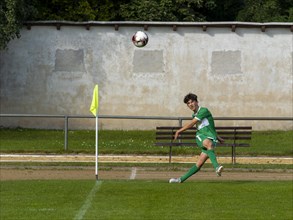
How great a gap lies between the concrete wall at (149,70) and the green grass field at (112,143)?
1.58m

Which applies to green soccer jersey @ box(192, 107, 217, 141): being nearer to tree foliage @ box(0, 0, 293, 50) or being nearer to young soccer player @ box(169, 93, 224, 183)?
young soccer player @ box(169, 93, 224, 183)

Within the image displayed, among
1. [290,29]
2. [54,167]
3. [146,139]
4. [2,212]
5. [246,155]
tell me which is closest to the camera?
[2,212]

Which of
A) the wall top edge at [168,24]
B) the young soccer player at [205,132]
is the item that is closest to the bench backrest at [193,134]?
the young soccer player at [205,132]

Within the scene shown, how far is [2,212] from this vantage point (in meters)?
16.8

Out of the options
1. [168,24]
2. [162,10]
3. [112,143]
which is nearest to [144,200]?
[112,143]

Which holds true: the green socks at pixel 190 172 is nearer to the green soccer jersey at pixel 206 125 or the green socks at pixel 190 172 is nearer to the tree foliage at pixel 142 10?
the green soccer jersey at pixel 206 125

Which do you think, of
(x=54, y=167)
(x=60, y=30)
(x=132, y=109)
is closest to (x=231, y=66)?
(x=132, y=109)

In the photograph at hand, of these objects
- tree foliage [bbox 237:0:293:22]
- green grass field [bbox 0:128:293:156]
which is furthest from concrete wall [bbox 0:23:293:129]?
tree foliage [bbox 237:0:293:22]

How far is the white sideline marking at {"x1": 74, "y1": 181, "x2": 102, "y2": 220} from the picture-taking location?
16192 mm

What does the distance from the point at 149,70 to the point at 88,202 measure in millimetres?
22252

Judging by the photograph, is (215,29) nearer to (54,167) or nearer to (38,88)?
(38,88)

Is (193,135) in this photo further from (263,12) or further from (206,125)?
(263,12)

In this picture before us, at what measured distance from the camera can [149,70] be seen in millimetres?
39844

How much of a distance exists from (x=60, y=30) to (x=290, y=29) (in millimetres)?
8644
